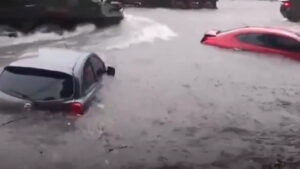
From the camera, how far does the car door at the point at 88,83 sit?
8829mm

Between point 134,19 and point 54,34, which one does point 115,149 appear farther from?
point 134,19

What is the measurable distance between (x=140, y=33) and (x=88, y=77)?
13.9m

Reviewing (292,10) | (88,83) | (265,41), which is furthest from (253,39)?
(292,10)

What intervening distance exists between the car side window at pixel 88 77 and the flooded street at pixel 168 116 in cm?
34

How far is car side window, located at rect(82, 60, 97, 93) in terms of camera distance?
909cm

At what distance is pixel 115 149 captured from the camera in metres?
8.87

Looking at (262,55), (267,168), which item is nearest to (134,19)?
(262,55)

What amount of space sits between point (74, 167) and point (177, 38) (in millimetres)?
14977

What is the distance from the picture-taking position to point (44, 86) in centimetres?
848

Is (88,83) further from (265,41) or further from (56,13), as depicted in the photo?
(56,13)

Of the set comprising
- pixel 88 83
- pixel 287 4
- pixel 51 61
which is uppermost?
pixel 51 61

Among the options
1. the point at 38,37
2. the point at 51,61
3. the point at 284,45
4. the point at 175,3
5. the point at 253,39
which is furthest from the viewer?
the point at 175,3

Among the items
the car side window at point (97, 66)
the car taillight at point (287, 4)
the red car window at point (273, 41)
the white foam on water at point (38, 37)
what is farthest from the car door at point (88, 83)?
the car taillight at point (287, 4)

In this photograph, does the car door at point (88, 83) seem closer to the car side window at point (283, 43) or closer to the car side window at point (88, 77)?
the car side window at point (88, 77)
